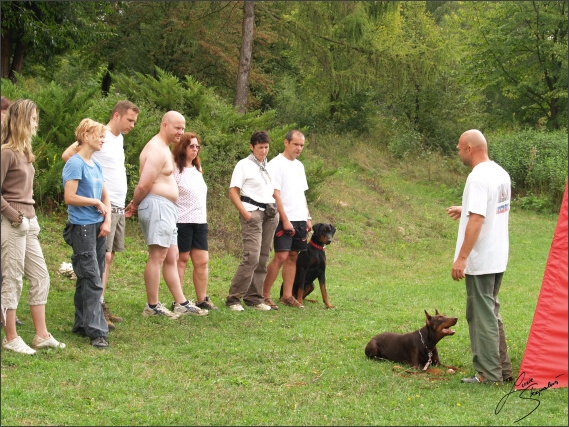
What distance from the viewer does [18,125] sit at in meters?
6.16

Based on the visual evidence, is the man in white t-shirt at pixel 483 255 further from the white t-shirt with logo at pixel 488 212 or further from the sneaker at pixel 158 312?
the sneaker at pixel 158 312

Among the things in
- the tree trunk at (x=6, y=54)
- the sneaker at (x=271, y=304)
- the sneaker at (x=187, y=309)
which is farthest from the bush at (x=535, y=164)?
the sneaker at (x=187, y=309)

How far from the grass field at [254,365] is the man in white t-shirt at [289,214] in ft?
1.76

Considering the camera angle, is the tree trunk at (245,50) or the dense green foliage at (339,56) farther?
the dense green foliage at (339,56)

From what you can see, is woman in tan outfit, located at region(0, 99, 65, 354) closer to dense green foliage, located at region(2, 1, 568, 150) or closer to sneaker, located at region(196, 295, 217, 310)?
sneaker, located at region(196, 295, 217, 310)

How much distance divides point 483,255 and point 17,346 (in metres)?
4.02

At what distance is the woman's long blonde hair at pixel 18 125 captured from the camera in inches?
243

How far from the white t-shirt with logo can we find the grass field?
102 cm

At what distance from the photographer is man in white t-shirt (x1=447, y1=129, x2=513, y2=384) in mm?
6000

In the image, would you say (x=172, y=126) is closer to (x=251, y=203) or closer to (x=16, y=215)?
(x=251, y=203)

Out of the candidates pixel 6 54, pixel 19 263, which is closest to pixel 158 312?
pixel 19 263

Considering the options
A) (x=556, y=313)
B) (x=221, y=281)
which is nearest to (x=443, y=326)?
(x=556, y=313)

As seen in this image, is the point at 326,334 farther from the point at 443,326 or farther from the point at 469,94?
the point at 469,94

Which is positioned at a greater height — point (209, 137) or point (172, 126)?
point (172, 126)
